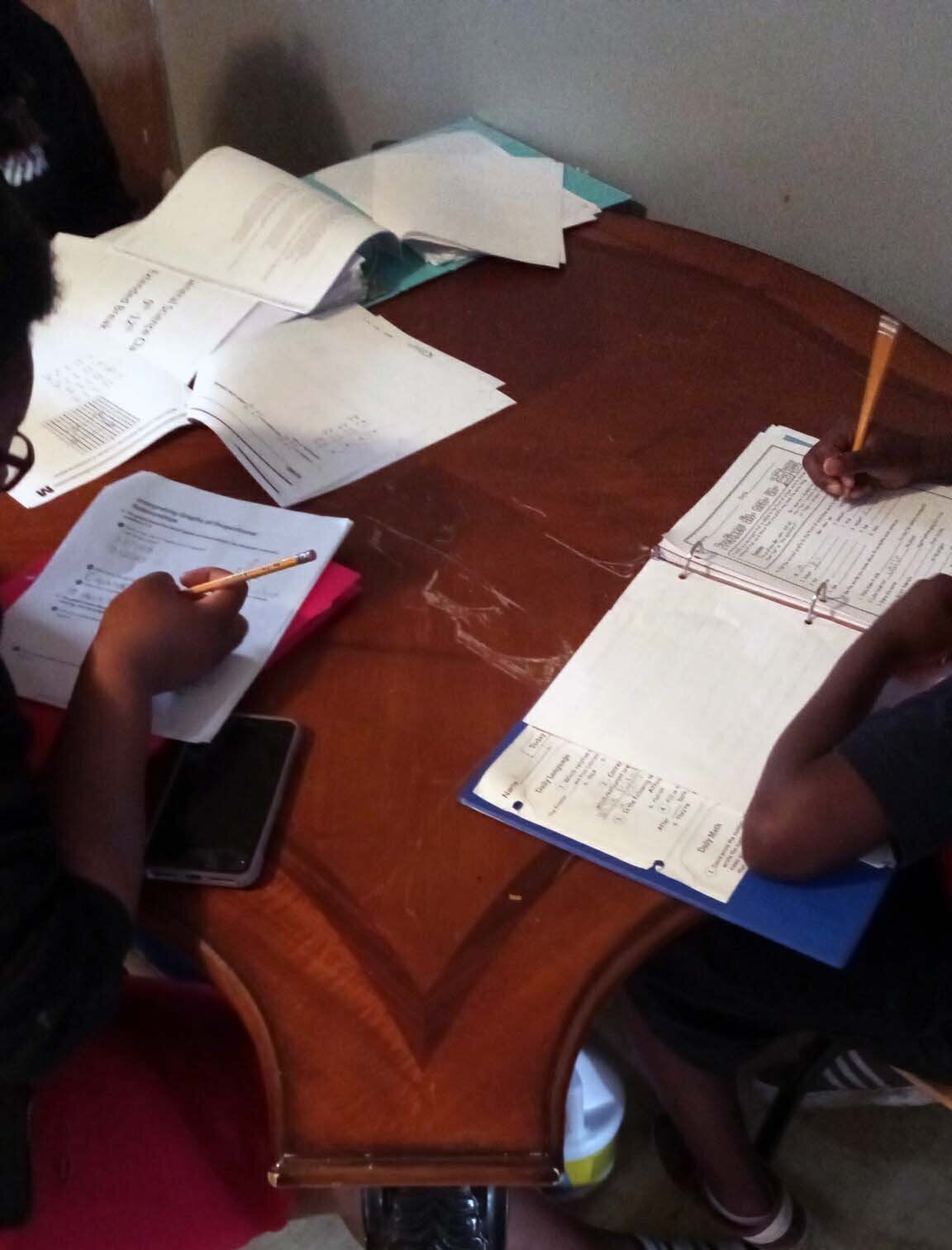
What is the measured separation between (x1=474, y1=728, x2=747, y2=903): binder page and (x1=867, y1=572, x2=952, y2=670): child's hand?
0.16 meters

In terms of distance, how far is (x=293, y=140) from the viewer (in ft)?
5.58

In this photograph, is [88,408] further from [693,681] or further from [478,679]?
[693,681]

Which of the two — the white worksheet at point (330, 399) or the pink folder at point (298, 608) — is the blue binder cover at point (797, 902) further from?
the white worksheet at point (330, 399)

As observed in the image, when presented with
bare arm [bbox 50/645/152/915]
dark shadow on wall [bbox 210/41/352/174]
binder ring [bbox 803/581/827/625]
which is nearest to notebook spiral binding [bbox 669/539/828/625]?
binder ring [bbox 803/581/827/625]

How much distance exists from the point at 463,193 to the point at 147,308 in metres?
0.37

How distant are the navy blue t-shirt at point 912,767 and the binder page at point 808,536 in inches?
4.1

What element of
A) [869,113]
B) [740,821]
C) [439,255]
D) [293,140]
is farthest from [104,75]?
[740,821]

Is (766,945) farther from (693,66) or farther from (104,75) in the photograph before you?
(104,75)

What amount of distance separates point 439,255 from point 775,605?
0.57m

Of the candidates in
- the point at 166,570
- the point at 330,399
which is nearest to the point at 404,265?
the point at 330,399

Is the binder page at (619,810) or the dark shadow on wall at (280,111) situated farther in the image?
the dark shadow on wall at (280,111)

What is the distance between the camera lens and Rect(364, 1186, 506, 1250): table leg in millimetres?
601

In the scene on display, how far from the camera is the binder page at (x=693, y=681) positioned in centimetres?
62

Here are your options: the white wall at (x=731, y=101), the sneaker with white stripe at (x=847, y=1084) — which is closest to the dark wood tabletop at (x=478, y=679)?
the white wall at (x=731, y=101)
